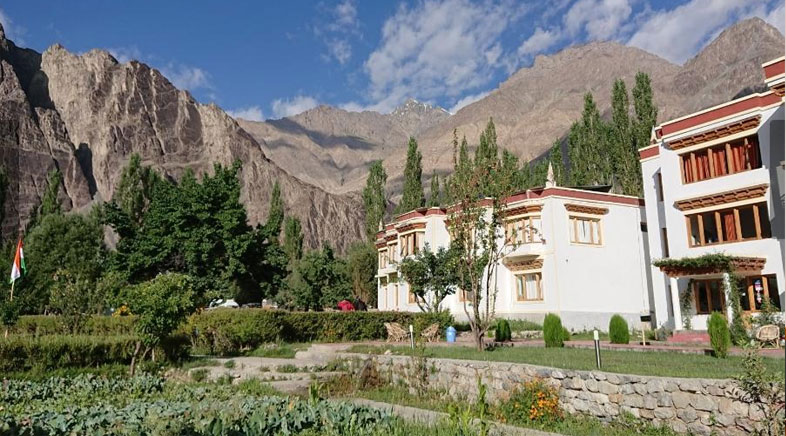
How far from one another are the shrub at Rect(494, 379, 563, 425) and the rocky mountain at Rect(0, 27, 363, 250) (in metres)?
78.6

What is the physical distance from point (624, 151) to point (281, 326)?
24832 mm

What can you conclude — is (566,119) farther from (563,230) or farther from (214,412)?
(214,412)

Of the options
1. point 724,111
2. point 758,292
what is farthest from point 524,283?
point 724,111

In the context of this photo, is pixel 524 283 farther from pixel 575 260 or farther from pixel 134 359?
pixel 134 359

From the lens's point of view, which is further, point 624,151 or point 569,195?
point 624,151

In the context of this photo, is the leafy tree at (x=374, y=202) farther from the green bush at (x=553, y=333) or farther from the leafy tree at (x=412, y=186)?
the green bush at (x=553, y=333)

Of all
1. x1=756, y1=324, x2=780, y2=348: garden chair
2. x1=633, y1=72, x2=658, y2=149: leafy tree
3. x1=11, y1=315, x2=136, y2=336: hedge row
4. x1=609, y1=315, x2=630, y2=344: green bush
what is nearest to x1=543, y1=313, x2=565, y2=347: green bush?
x1=609, y1=315, x2=630, y2=344: green bush

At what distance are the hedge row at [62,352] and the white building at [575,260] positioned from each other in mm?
16926

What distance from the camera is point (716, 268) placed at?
19859 mm

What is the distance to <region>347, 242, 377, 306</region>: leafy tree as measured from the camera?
152ft

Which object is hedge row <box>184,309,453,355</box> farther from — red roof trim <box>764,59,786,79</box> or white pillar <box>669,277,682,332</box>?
red roof trim <box>764,59,786,79</box>

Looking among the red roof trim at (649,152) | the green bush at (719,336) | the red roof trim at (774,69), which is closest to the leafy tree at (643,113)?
the red roof trim at (649,152)

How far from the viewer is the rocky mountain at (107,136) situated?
78250mm

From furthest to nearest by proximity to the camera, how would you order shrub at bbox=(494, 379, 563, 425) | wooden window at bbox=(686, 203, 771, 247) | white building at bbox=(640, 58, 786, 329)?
wooden window at bbox=(686, 203, 771, 247) → white building at bbox=(640, 58, 786, 329) → shrub at bbox=(494, 379, 563, 425)
